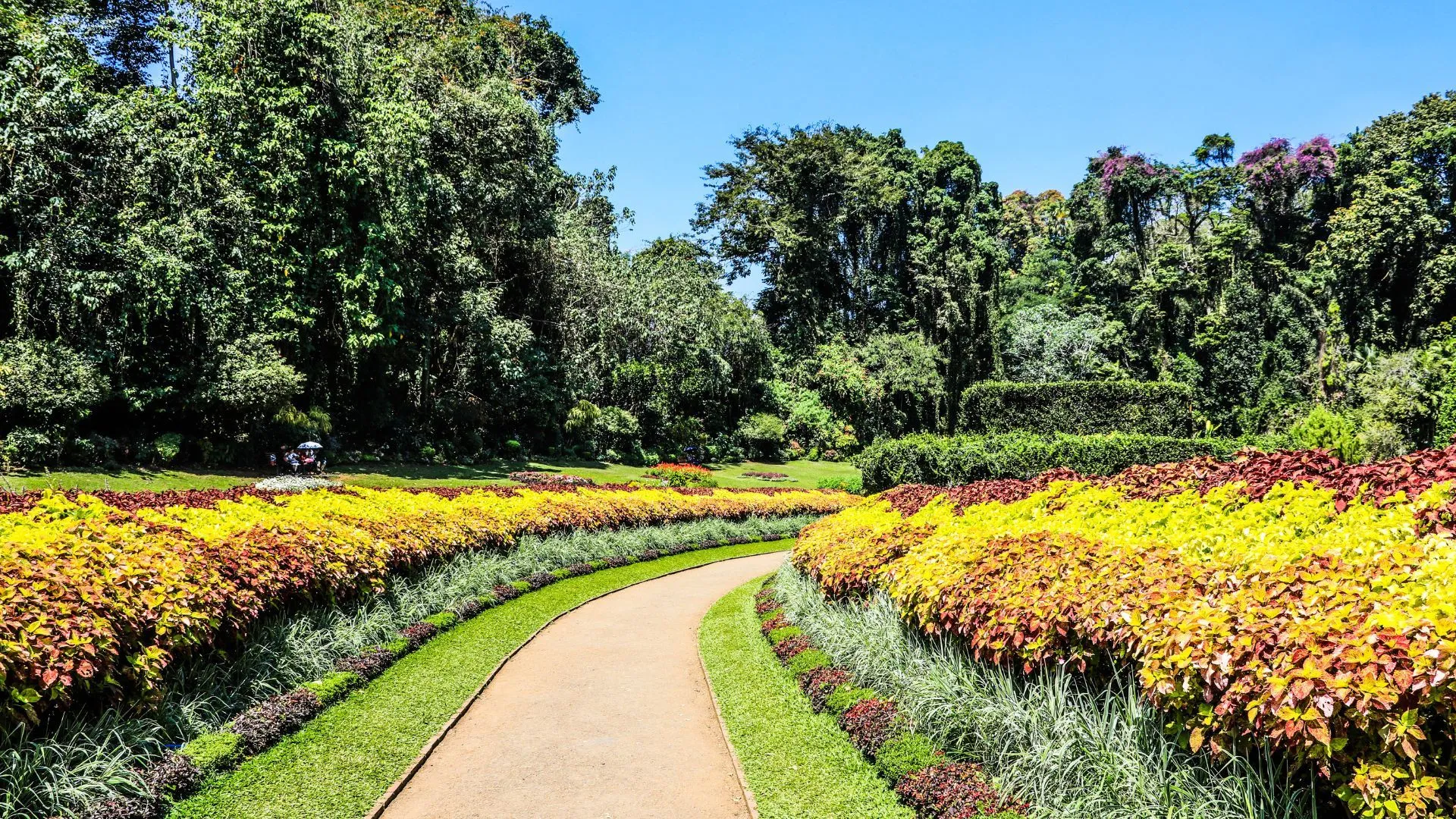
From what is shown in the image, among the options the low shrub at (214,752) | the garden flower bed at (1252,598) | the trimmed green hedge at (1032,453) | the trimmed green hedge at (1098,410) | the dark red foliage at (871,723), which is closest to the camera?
the garden flower bed at (1252,598)

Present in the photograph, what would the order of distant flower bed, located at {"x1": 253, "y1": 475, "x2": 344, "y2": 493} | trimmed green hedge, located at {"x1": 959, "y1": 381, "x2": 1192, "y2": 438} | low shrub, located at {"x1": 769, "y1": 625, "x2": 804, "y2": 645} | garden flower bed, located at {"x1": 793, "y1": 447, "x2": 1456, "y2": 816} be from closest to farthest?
garden flower bed, located at {"x1": 793, "y1": 447, "x2": 1456, "y2": 816}
low shrub, located at {"x1": 769, "y1": 625, "x2": 804, "y2": 645}
distant flower bed, located at {"x1": 253, "y1": 475, "x2": 344, "y2": 493}
trimmed green hedge, located at {"x1": 959, "y1": 381, "x2": 1192, "y2": 438}

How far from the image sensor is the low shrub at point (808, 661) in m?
8.27

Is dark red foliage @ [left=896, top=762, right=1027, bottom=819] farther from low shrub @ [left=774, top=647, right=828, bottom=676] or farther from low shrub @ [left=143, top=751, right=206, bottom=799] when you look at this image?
low shrub @ [left=143, top=751, right=206, bottom=799]

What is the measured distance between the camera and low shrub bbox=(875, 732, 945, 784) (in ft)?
18.3

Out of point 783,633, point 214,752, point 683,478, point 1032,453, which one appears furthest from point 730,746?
point 683,478

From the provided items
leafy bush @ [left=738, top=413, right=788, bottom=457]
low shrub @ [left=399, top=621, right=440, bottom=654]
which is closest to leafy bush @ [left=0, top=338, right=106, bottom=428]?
low shrub @ [left=399, top=621, right=440, bottom=654]

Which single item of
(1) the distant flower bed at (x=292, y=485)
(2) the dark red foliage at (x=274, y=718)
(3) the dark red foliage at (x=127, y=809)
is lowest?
(2) the dark red foliage at (x=274, y=718)

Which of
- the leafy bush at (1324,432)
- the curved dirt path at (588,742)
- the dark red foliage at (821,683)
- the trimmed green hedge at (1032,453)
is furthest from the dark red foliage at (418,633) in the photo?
the leafy bush at (1324,432)

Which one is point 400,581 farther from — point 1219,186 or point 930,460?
point 1219,186

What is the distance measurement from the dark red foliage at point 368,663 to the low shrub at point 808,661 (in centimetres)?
413

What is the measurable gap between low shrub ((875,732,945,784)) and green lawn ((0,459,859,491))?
9.99 meters

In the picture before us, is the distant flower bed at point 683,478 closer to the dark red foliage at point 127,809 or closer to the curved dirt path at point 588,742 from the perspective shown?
the curved dirt path at point 588,742

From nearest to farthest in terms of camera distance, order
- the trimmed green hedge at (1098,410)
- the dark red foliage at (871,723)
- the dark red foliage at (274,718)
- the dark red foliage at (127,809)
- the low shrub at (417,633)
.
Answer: the dark red foliage at (127,809) < the dark red foliage at (274,718) < the dark red foliage at (871,723) < the low shrub at (417,633) < the trimmed green hedge at (1098,410)

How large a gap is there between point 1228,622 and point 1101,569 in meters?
1.48
